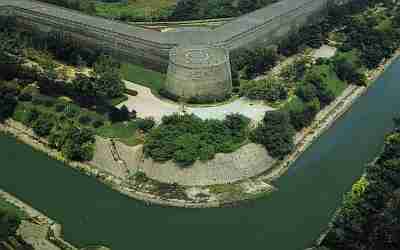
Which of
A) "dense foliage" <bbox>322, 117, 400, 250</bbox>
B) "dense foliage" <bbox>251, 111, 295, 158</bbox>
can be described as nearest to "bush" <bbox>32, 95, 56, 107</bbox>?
"dense foliage" <bbox>251, 111, 295, 158</bbox>

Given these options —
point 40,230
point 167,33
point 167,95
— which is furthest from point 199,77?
point 40,230

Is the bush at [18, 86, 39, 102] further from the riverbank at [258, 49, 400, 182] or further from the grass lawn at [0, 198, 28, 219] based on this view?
the riverbank at [258, 49, 400, 182]

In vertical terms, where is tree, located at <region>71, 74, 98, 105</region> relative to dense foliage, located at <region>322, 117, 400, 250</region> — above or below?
below

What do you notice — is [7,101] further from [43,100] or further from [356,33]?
[356,33]

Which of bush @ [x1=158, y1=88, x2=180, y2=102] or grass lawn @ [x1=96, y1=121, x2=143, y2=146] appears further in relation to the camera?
bush @ [x1=158, y1=88, x2=180, y2=102]

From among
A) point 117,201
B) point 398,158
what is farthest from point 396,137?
point 117,201

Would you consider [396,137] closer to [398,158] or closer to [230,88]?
[398,158]

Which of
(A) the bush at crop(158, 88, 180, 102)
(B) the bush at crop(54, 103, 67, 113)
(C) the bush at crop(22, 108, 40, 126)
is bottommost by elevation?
(C) the bush at crop(22, 108, 40, 126)

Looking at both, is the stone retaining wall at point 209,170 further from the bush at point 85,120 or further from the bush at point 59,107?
the bush at point 59,107
